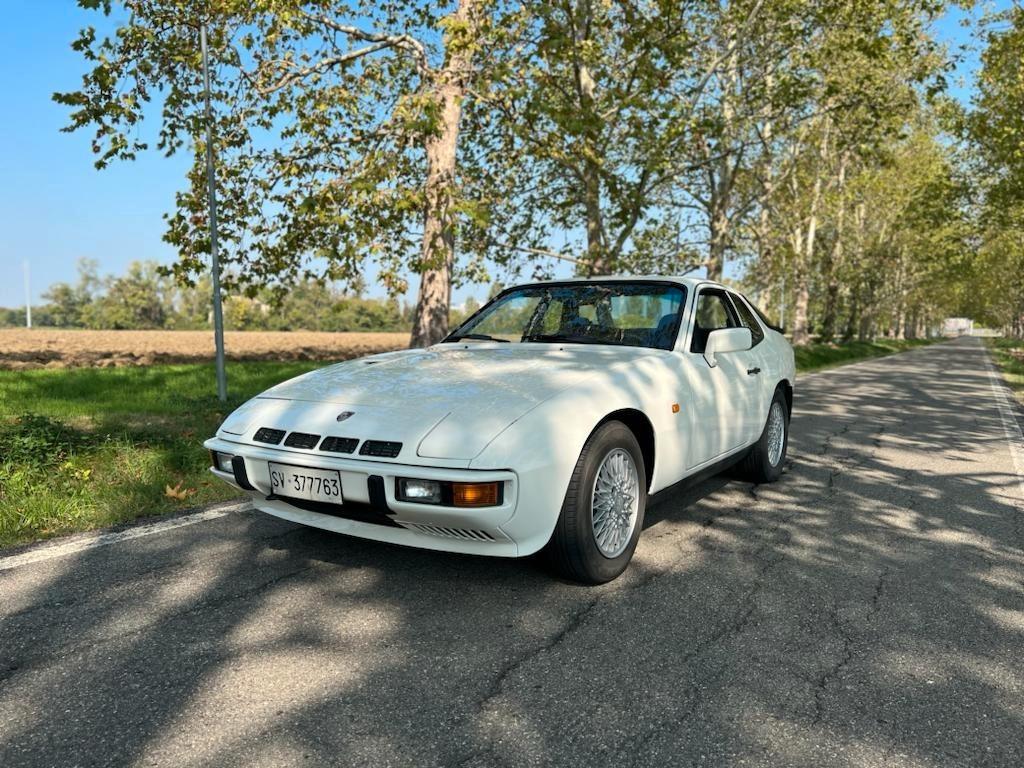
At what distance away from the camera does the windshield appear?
13.7ft

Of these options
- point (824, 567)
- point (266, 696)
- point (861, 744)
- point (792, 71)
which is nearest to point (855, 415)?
point (824, 567)

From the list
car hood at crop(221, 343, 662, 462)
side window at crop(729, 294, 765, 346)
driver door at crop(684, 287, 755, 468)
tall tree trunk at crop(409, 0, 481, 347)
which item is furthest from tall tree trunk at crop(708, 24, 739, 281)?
car hood at crop(221, 343, 662, 462)

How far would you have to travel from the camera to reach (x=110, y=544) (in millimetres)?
3707

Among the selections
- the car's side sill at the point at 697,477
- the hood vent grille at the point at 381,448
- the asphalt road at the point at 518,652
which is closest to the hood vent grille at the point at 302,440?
the hood vent grille at the point at 381,448

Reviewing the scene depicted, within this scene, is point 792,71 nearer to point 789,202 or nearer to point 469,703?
point 789,202

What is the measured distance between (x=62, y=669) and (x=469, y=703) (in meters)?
1.39

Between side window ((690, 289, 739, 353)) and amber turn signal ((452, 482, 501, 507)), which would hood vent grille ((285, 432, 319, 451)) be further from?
side window ((690, 289, 739, 353))

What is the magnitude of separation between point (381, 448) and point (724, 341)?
6.95 feet

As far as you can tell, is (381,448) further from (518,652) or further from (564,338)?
(564,338)

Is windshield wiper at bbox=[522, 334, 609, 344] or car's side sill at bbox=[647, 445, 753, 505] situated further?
windshield wiper at bbox=[522, 334, 609, 344]

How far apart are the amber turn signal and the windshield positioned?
1.68m

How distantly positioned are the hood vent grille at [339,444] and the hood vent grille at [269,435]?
0.96 ft

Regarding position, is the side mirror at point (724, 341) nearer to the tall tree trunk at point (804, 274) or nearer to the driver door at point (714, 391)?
the driver door at point (714, 391)

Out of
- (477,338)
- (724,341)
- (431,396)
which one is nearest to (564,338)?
(477,338)
